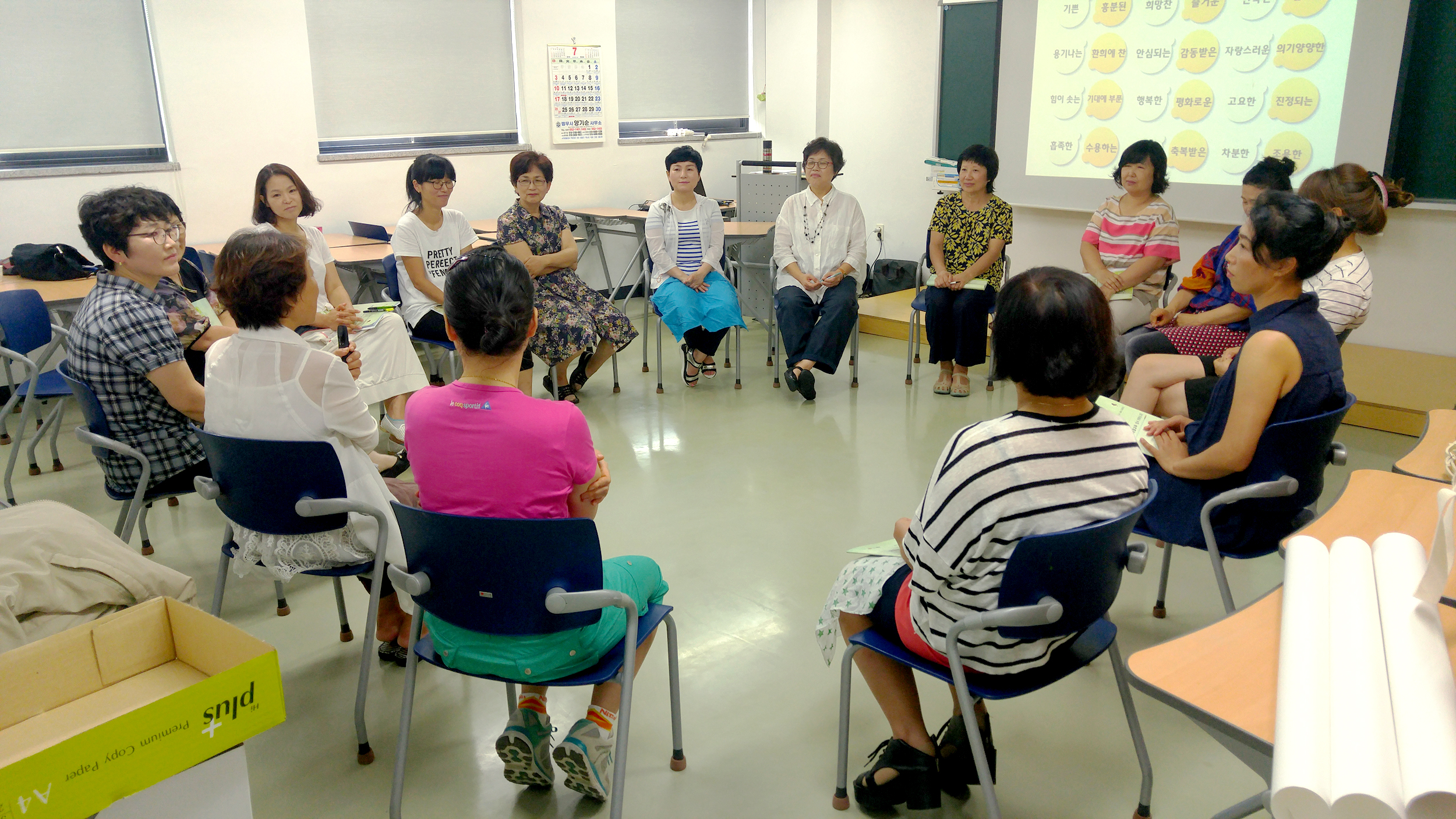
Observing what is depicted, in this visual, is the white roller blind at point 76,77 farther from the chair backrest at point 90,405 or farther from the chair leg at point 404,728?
the chair leg at point 404,728

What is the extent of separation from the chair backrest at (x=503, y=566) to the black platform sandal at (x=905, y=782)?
0.66 m

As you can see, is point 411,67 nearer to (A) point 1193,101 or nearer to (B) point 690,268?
(B) point 690,268

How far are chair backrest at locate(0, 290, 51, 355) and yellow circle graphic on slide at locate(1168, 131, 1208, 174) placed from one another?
16.9 feet

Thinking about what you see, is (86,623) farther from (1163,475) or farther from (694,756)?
(1163,475)

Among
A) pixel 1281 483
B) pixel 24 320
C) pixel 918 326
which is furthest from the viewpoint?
pixel 918 326

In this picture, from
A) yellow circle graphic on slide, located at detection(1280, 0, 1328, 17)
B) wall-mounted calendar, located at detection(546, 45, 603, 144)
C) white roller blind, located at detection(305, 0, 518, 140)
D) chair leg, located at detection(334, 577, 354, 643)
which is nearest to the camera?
chair leg, located at detection(334, 577, 354, 643)

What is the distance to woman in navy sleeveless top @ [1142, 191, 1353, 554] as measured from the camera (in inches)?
79.3

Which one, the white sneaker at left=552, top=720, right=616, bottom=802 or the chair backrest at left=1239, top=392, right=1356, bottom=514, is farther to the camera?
the chair backrest at left=1239, top=392, right=1356, bottom=514

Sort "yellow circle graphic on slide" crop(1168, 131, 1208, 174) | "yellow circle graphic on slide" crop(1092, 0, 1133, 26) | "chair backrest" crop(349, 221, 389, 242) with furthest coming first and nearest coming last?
"chair backrest" crop(349, 221, 389, 242), "yellow circle graphic on slide" crop(1092, 0, 1133, 26), "yellow circle graphic on slide" crop(1168, 131, 1208, 174)

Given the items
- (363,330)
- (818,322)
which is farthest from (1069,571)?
(818,322)

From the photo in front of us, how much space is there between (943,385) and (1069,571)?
3470mm

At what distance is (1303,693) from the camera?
3.23 feet

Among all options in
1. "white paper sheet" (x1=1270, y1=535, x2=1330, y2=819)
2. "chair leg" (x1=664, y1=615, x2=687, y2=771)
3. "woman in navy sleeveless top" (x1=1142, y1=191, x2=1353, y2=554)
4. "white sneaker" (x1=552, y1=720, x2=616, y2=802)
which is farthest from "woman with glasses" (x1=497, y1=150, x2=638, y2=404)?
"white paper sheet" (x1=1270, y1=535, x2=1330, y2=819)

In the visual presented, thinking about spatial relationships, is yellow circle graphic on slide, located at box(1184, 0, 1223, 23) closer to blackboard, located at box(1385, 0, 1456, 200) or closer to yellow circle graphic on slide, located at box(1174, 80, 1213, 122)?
yellow circle graphic on slide, located at box(1174, 80, 1213, 122)
